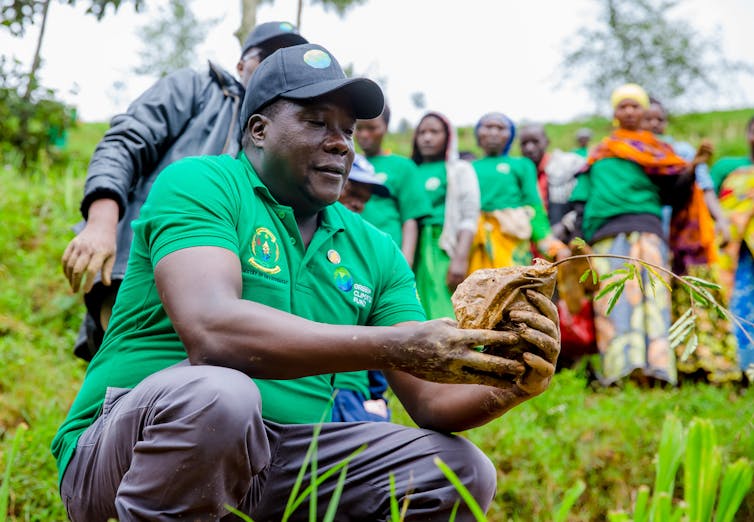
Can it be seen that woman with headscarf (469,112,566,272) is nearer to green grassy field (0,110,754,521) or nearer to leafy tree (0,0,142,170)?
green grassy field (0,110,754,521)

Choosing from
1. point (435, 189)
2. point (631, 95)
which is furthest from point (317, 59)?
point (631, 95)

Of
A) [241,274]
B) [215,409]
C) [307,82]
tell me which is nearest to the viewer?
[215,409]

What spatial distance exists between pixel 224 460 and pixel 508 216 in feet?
12.7

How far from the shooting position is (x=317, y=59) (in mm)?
2455

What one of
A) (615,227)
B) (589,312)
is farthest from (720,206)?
(589,312)

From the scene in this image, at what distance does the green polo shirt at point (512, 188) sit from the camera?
5473mm

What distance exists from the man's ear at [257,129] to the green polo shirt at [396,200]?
2587 mm

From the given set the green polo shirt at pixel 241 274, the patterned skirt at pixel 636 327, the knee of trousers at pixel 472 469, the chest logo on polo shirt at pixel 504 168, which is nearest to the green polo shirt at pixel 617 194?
the patterned skirt at pixel 636 327

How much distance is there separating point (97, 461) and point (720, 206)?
4.92 m

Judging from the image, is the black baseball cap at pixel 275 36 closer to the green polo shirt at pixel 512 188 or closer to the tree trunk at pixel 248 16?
the tree trunk at pixel 248 16

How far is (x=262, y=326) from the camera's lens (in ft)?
6.26

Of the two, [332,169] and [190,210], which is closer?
[190,210]

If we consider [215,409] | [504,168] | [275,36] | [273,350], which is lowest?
[215,409]

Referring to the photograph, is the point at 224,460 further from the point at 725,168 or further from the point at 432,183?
the point at 725,168
